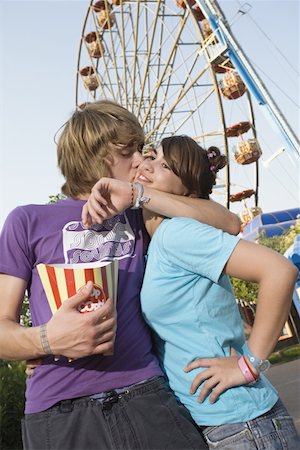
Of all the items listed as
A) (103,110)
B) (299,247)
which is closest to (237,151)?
(299,247)

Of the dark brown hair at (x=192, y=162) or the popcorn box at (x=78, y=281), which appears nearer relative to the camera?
the popcorn box at (x=78, y=281)

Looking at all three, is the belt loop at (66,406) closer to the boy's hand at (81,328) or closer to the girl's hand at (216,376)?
the boy's hand at (81,328)

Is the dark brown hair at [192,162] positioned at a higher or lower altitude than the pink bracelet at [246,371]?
higher

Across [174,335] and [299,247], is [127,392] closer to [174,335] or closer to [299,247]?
[174,335]

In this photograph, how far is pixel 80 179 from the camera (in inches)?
83.4

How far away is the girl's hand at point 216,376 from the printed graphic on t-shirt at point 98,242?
0.41m

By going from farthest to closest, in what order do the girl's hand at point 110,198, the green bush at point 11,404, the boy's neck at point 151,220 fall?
the green bush at point 11,404 → the boy's neck at point 151,220 → the girl's hand at point 110,198

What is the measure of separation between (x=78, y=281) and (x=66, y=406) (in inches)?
13.7

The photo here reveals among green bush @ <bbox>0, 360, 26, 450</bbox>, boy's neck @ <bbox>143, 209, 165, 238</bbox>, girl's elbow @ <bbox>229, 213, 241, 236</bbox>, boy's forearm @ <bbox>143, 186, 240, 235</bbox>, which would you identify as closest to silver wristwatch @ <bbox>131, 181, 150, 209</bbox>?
boy's forearm @ <bbox>143, 186, 240, 235</bbox>

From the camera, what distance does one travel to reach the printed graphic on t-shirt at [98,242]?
188cm

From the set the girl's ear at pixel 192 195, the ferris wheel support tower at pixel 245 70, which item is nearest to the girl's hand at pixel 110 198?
the girl's ear at pixel 192 195

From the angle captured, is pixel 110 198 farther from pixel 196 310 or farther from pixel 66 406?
pixel 66 406

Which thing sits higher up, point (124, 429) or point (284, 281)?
point (284, 281)

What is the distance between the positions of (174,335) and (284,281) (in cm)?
34
